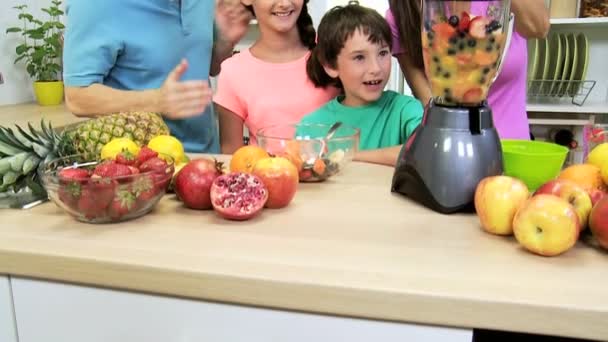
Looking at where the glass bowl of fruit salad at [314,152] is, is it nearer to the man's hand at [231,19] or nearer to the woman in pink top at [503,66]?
the woman in pink top at [503,66]

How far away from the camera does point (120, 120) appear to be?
108 cm

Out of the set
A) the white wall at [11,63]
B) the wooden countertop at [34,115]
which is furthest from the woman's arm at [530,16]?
the white wall at [11,63]

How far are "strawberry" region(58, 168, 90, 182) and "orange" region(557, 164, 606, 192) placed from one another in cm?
72

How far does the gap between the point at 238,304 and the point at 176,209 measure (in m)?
0.27

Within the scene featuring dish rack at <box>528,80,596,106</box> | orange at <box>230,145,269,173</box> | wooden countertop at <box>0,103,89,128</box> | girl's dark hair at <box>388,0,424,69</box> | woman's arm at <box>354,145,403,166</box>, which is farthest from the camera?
dish rack at <box>528,80,596,106</box>

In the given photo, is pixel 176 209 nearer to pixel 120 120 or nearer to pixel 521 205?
pixel 120 120

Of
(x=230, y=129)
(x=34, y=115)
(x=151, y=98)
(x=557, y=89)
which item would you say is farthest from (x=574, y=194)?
(x=34, y=115)

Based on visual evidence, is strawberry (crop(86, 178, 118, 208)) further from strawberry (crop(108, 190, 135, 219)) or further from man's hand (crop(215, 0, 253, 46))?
man's hand (crop(215, 0, 253, 46))

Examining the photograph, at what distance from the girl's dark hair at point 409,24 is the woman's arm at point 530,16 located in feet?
0.76

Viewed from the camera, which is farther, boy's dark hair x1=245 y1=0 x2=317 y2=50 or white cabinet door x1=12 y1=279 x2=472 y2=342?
boy's dark hair x1=245 y1=0 x2=317 y2=50

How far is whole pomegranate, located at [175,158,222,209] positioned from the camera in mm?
836

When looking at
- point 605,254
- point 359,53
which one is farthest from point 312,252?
point 359,53

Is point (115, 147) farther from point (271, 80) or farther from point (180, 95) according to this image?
point (271, 80)

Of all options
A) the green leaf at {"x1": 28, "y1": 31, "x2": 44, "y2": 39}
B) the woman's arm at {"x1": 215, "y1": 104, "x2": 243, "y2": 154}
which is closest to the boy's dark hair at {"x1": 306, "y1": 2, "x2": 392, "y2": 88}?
the woman's arm at {"x1": 215, "y1": 104, "x2": 243, "y2": 154}
